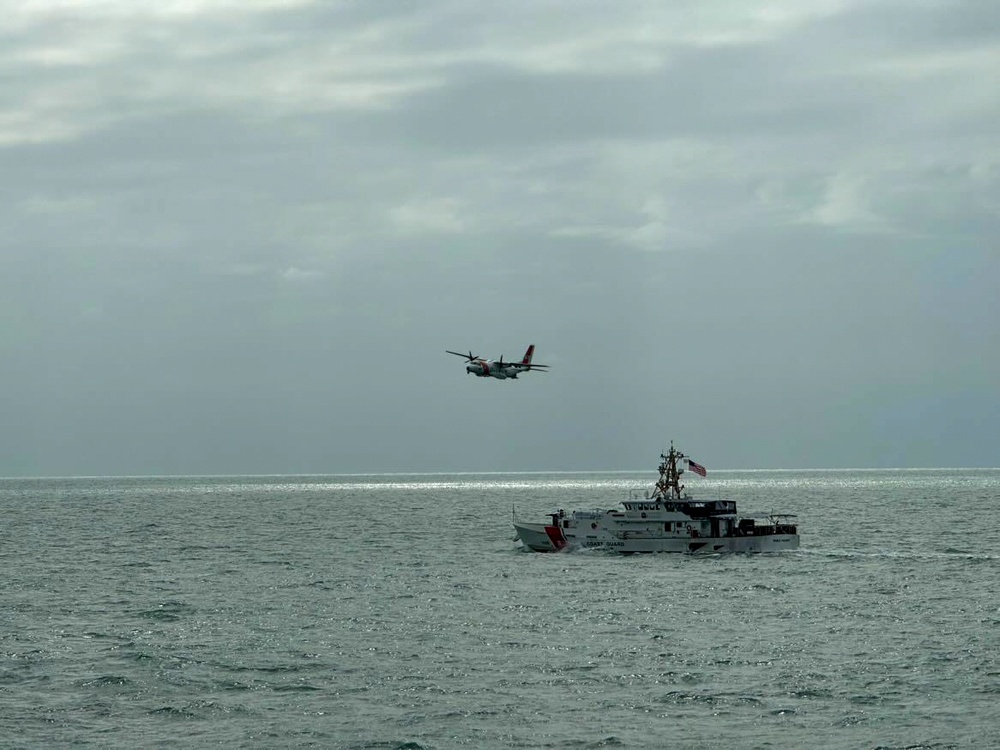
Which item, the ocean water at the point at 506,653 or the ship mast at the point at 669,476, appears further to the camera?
the ship mast at the point at 669,476

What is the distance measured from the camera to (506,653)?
65625 mm

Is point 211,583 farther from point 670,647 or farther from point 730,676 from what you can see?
point 730,676

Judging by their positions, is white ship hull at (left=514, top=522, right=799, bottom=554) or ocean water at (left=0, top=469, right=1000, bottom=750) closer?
ocean water at (left=0, top=469, right=1000, bottom=750)

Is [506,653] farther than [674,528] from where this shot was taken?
No

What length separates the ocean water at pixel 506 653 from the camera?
48.8m

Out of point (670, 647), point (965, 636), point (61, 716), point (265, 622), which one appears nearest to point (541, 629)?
point (670, 647)

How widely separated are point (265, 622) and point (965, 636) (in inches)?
1608

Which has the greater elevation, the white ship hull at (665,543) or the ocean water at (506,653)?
the white ship hull at (665,543)

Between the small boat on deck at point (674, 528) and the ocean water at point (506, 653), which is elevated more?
the small boat on deck at point (674, 528)

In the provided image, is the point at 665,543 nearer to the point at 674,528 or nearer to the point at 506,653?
the point at 674,528

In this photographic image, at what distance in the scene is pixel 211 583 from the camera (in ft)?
337

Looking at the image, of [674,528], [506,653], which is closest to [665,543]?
[674,528]

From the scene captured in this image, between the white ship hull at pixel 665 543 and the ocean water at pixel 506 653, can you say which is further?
the white ship hull at pixel 665 543

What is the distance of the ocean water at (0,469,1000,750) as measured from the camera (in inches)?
1922
